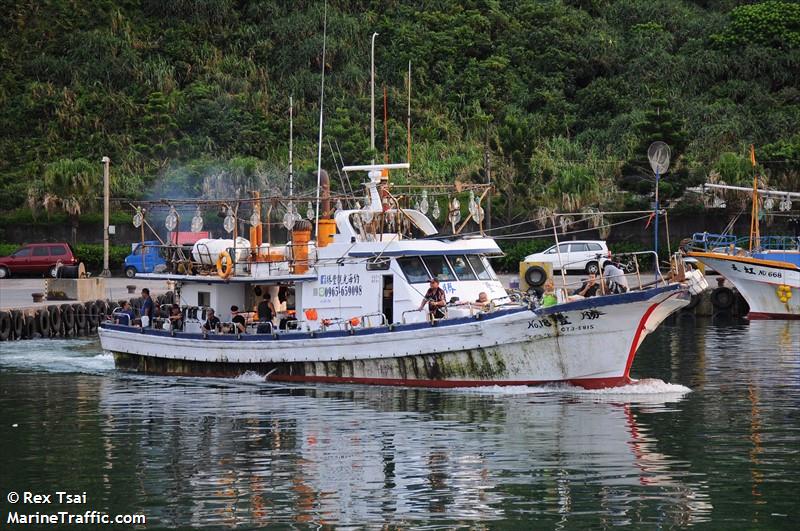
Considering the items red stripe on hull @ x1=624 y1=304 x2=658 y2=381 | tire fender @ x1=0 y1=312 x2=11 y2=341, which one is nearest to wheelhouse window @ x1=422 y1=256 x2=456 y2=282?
red stripe on hull @ x1=624 y1=304 x2=658 y2=381

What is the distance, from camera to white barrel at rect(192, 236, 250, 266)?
122ft

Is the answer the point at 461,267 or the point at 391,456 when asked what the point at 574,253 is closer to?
the point at 461,267

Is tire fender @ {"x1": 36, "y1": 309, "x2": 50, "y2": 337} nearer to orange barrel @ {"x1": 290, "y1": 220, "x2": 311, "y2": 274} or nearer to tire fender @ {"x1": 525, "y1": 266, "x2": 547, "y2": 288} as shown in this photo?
orange barrel @ {"x1": 290, "y1": 220, "x2": 311, "y2": 274}

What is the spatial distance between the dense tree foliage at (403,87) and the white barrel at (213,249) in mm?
30830

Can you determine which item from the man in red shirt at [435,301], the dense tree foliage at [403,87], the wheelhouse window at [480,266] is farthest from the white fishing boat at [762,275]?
the man in red shirt at [435,301]

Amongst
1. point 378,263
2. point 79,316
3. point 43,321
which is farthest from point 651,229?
point 378,263

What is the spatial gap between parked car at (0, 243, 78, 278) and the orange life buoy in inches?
1313

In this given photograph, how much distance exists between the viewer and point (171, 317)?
1484 inches

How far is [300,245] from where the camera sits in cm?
3588

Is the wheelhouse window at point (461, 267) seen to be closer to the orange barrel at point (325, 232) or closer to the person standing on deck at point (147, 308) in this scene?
the orange barrel at point (325, 232)

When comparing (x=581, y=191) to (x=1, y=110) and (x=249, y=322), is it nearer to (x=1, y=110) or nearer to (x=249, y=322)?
(x=249, y=322)

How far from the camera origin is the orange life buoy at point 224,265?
3631 cm

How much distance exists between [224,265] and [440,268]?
19.3 feet

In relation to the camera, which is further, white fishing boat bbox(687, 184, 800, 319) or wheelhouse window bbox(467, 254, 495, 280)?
white fishing boat bbox(687, 184, 800, 319)
